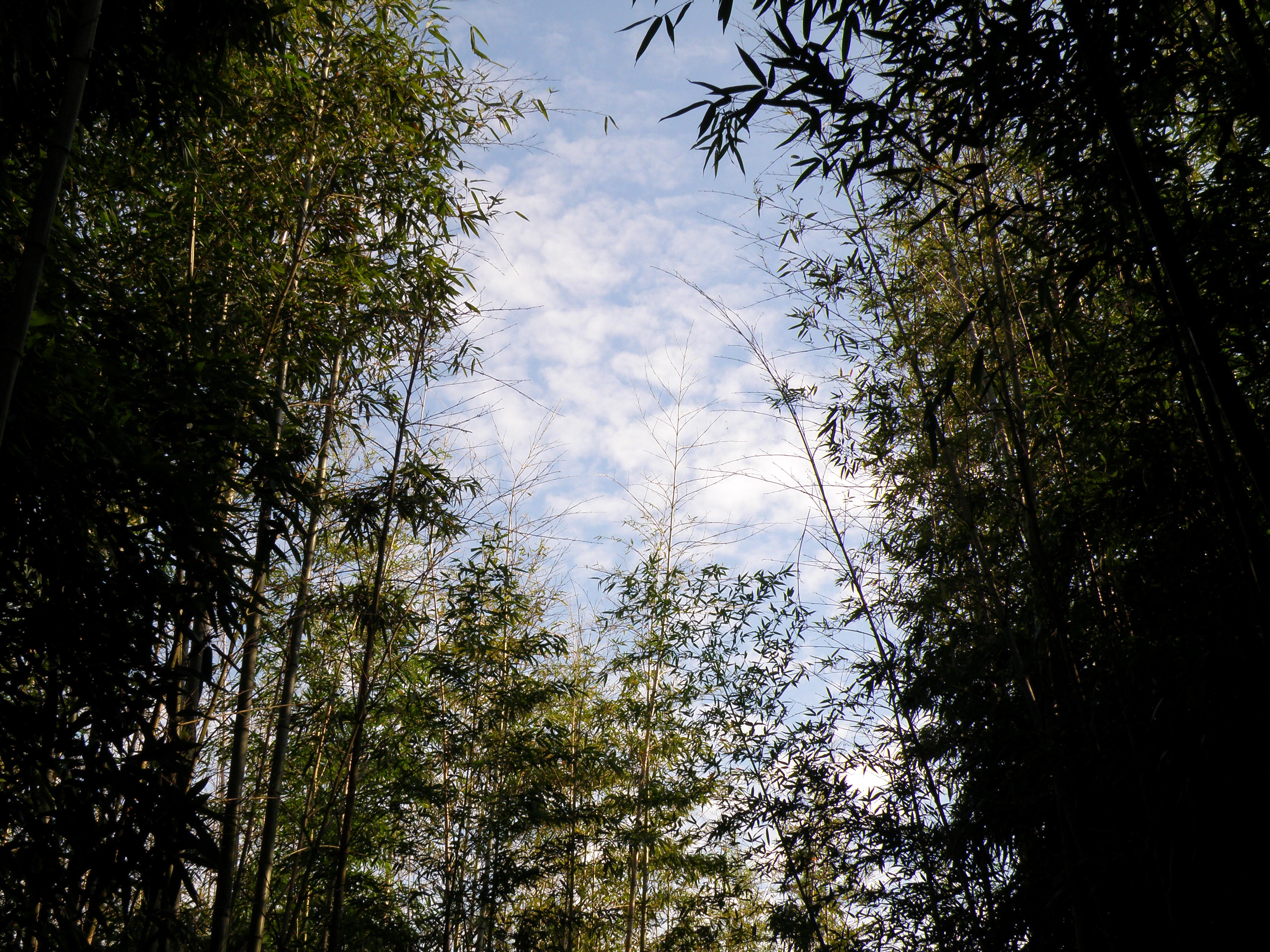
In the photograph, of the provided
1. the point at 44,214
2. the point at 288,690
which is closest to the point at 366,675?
the point at 288,690

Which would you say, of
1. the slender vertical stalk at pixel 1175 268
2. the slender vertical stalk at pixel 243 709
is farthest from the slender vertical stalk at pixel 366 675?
the slender vertical stalk at pixel 1175 268

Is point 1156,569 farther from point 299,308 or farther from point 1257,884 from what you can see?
point 299,308

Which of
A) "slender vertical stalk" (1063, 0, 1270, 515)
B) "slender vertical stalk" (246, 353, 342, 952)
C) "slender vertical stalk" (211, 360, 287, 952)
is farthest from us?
"slender vertical stalk" (246, 353, 342, 952)

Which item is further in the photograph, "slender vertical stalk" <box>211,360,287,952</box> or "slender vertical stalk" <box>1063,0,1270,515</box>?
"slender vertical stalk" <box>211,360,287,952</box>

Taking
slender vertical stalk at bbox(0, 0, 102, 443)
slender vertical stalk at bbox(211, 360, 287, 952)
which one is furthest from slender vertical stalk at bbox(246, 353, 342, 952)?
slender vertical stalk at bbox(0, 0, 102, 443)

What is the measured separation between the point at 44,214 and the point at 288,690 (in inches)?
107

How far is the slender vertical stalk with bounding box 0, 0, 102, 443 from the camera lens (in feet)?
5.63

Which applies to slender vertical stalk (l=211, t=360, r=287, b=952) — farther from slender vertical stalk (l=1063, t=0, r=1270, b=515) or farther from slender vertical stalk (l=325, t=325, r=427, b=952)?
slender vertical stalk (l=1063, t=0, r=1270, b=515)

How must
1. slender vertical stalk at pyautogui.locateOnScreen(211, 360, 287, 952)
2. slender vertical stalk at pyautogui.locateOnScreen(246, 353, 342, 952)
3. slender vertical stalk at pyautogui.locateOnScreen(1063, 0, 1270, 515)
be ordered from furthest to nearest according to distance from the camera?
slender vertical stalk at pyautogui.locateOnScreen(246, 353, 342, 952) < slender vertical stalk at pyautogui.locateOnScreen(211, 360, 287, 952) < slender vertical stalk at pyautogui.locateOnScreen(1063, 0, 1270, 515)

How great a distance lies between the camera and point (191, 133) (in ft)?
10.9

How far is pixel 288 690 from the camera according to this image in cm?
398

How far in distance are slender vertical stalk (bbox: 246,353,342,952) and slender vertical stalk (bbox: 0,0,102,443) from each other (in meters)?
1.60

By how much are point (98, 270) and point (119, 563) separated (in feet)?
3.97

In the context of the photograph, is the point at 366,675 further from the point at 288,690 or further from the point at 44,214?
the point at 44,214
